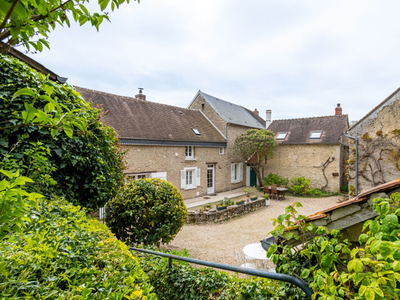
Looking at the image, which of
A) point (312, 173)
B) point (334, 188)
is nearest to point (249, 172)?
point (312, 173)

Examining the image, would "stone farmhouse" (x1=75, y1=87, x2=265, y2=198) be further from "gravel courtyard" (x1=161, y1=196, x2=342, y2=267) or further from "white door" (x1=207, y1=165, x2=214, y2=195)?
"gravel courtyard" (x1=161, y1=196, x2=342, y2=267)

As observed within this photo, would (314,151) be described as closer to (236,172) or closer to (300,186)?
(300,186)

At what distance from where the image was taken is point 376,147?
8961mm

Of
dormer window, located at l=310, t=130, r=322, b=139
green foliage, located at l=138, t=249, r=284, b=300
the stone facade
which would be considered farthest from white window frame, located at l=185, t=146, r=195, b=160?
green foliage, located at l=138, t=249, r=284, b=300

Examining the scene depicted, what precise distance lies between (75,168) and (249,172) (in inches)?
707

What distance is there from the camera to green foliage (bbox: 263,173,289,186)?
1845cm

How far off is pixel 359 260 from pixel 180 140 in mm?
13280

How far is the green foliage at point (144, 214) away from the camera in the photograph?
5.99 metres

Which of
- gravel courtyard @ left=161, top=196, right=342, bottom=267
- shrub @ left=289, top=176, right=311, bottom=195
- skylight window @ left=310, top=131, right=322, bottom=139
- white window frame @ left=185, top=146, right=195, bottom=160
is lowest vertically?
gravel courtyard @ left=161, top=196, right=342, bottom=267

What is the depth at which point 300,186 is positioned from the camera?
55.5 feet

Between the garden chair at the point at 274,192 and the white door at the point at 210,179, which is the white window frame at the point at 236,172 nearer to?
the white door at the point at 210,179

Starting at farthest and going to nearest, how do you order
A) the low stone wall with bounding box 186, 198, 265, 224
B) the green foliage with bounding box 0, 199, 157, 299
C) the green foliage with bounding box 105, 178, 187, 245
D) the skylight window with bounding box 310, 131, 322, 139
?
the skylight window with bounding box 310, 131, 322, 139 → the low stone wall with bounding box 186, 198, 265, 224 → the green foliage with bounding box 105, 178, 187, 245 → the green foliage with bounding box 0, 199, 157, 299

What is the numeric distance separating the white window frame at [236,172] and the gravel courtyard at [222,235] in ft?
20.4

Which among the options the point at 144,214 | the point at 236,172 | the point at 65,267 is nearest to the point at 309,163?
the point at 236,172
